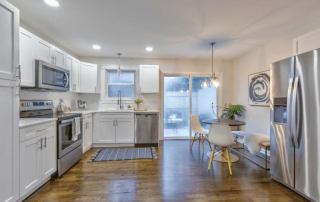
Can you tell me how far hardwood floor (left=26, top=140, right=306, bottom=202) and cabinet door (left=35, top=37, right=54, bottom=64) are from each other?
1919 millimetres

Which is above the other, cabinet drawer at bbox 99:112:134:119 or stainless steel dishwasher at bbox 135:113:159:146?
cabinet drawer at bbox 99:112:134:119

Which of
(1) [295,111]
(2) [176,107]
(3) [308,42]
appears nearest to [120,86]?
(2) [176,107]

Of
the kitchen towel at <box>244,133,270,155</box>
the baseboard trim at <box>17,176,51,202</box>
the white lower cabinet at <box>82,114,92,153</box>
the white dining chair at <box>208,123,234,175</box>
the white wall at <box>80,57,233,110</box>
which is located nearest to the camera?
the baseboard trim at <box>17,176,51,202</box>

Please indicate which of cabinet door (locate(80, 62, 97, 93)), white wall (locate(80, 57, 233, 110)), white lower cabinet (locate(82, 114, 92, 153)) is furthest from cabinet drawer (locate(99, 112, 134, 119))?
cabinet door (locate(80, 62, 97, 93))

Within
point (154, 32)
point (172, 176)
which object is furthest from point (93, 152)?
point (154, 32)

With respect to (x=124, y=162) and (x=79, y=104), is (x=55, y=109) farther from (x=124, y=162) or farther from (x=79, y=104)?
(x=124, y=162)

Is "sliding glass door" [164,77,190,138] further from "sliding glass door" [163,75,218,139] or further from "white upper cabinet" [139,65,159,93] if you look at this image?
"white upper cabinet" [139,65,159,93]

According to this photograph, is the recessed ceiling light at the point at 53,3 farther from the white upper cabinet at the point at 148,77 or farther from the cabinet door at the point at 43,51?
the white upper cabinet at the point at 148,77

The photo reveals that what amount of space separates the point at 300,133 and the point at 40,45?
3831mm

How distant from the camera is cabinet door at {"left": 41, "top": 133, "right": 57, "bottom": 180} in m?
2.08

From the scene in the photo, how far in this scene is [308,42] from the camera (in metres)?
2.16

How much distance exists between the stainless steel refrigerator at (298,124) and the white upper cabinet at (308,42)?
44cm

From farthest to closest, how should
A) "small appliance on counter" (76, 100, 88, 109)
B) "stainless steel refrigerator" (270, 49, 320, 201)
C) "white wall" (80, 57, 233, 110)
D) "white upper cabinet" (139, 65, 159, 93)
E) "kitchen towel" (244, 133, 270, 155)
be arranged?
"white wall" (80, 57, 233, 110) < "white upper cabinet" (139, 65, 159, 93) < "small appliance on counter" (76, 100, 88, 109) < "kitchen towel" (244, 133, 270, 155) < "stainless steel refrigerator" (270, 49, 320, 201)

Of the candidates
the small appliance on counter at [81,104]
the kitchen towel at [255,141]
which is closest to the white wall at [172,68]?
the small appliance on counter at [81,104]
